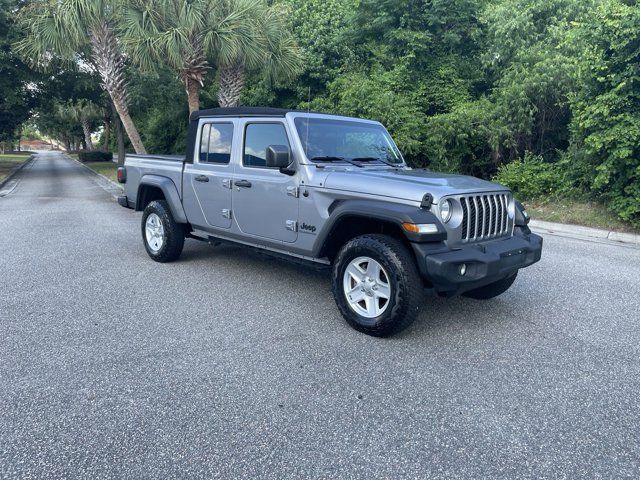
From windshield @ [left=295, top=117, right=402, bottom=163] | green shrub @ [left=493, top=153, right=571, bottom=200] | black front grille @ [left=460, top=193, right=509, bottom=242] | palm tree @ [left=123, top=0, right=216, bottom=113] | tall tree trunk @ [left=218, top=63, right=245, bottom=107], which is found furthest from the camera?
tall tree trunk @ [left=218, top=63, right=245, bottom=107]

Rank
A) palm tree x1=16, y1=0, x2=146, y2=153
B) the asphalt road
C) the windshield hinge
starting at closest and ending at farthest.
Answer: the asphalt road, the windshield hinge, palm tree x1=16, y1=0, x2=146, y2=153

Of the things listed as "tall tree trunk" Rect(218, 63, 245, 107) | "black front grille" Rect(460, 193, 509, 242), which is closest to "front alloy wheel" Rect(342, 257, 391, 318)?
"black front grille" Rect(460, 193, 509, 242)

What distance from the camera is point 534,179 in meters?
11.3

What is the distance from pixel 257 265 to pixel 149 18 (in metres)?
8.81

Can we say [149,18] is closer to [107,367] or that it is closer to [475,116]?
[475,116]

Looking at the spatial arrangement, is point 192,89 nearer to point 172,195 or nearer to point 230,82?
point 230,82

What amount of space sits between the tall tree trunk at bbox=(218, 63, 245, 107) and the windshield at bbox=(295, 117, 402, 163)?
9.45 meters

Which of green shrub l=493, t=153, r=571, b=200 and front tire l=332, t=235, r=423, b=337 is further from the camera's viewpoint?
green shrub l=493, t=153, r=571, b=200

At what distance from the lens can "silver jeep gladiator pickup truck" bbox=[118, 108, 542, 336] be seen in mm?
3582

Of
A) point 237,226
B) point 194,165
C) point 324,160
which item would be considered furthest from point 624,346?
point 194,165

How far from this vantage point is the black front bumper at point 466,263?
3.43 metres

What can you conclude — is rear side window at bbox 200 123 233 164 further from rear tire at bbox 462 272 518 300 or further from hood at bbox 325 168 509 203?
rear tire at bbox 462 272 518 300

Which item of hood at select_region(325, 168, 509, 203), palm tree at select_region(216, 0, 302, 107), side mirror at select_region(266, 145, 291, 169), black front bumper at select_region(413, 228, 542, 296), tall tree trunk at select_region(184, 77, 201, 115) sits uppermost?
palm tree at select_region(216, 0, 302, 107)

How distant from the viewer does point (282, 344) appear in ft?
12.2
